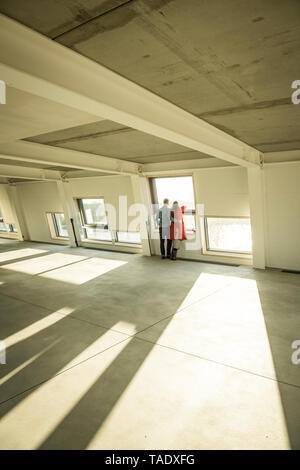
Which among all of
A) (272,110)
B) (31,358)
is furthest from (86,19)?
(31,358)

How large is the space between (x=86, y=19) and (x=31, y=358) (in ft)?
13.4

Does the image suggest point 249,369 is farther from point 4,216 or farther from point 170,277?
point 4,216

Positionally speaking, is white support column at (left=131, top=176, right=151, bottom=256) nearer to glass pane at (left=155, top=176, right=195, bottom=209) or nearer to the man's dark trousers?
glass pane at (left=155, top=176, right=195, bottom=209)

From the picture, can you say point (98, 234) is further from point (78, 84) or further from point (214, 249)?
point (78, 84)

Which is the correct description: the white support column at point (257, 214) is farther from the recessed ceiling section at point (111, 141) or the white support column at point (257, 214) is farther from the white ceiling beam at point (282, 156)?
the recessed ceiling section at point (111, 141)

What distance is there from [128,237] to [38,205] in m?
5.24

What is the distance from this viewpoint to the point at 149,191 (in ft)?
29.3

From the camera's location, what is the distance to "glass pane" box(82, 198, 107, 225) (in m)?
10.3

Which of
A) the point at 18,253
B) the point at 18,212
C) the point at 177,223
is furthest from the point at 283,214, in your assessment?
the point at 18,212

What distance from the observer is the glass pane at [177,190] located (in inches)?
318

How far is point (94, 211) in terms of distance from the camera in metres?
10.7

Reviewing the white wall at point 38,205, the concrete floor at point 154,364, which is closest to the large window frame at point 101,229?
the white wall at point 38,205

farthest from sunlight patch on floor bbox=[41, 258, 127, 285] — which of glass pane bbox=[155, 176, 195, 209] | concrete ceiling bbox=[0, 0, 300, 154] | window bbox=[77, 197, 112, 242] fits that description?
concrete ceiling bbox=[0, 0, 300, 154]

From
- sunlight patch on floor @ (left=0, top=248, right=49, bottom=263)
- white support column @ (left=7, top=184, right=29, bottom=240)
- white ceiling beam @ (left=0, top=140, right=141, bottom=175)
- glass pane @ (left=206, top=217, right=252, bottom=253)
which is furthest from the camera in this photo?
white support column @ (left=7, top=184, right=29, bottom=240)
